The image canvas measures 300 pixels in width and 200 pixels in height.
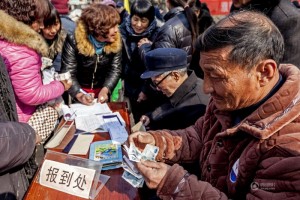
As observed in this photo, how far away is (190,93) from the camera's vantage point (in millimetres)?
2295

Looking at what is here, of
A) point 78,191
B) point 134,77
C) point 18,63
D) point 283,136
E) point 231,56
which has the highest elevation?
point 231,56

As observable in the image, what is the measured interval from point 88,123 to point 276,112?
1.59 m

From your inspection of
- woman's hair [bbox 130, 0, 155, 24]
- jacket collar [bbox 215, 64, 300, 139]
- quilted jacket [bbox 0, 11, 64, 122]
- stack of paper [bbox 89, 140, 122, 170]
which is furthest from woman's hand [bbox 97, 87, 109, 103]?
jacket collar [bbox 215, 64, 300, 139]

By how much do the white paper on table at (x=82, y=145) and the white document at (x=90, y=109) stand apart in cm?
39

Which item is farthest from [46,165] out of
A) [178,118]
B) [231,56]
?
[231,56]

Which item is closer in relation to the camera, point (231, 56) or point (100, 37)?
point (231, 56)

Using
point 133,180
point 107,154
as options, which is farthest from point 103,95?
point 133,180

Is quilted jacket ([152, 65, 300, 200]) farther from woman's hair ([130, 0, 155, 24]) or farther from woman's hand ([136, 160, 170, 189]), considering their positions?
woman's hair ([130, 0, 155, 24])

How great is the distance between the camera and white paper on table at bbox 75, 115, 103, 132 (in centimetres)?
236

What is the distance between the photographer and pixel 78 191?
1.63m

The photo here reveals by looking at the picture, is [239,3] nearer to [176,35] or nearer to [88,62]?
[176,35]

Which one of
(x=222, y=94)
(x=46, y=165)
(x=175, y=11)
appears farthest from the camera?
(x=175, y=11)

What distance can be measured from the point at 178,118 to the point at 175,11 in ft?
6.12

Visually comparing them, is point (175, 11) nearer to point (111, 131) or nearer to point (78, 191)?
point (111, 131)
